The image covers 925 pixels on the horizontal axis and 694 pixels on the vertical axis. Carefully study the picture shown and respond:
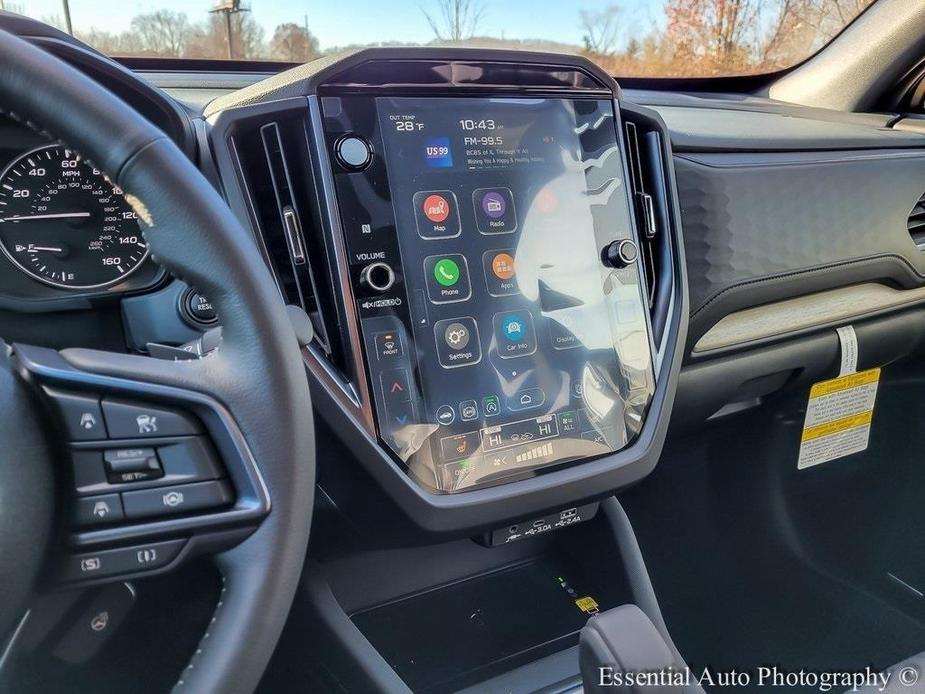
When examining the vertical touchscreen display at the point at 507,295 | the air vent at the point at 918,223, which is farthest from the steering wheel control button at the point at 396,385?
the air vent at the point at 918,223

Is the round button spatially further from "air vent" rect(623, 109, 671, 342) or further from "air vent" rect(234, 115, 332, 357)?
"air vent" rect(623, 109, 671, 342)

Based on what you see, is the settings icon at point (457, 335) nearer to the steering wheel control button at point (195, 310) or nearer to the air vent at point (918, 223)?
the steering wheel control button at point (195, 310)

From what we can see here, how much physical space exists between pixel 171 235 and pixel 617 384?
0.74 meters

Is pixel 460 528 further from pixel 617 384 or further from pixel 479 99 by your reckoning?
pixel 479 99

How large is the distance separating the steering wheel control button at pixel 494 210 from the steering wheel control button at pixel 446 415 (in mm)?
250

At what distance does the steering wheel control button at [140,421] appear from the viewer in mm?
673

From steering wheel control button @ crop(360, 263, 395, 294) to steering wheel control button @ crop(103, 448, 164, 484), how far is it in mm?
412

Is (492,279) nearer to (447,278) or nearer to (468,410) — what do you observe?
(447,278)

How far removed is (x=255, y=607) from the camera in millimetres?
694

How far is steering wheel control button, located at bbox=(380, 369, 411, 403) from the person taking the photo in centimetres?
105

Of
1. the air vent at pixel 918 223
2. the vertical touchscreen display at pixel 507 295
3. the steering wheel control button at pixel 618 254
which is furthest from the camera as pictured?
the air vent at pixel 918 223

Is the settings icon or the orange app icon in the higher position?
the orange app icon

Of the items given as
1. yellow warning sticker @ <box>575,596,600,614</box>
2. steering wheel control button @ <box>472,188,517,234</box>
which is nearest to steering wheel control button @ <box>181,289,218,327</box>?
steering wheel control button @ <box>472,188,517,234</box>

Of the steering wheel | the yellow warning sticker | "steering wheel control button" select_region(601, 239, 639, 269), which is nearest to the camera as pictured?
the steering wheel
